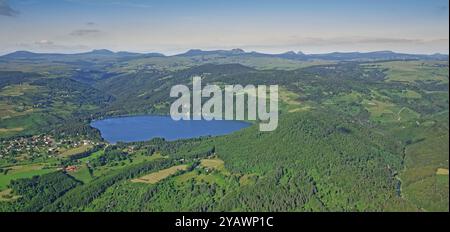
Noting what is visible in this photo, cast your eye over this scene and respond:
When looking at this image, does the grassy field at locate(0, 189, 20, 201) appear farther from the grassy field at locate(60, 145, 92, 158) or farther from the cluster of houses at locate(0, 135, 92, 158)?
the cluster of houses at locate(0, 135, 92, 158)

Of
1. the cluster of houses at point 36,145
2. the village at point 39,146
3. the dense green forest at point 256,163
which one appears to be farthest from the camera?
the cluster of houses at point 36,145

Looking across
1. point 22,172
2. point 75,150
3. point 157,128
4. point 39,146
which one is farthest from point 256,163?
point 157,128

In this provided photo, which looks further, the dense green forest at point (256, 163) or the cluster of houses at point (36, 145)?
the cluster of houses at point (36, 145)

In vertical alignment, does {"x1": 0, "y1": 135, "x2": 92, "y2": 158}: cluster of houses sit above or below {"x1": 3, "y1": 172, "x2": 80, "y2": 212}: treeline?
above

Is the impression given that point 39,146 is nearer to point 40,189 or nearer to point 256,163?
point 40,189

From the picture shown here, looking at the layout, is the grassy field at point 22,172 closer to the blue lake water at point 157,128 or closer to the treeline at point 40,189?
the treeline at point 40,189

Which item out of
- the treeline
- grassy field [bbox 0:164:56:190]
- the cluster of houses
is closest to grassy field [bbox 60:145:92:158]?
the cluster of houses

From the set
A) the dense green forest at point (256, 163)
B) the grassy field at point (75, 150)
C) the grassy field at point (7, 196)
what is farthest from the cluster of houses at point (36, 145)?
the grassy field at point (7, 196)

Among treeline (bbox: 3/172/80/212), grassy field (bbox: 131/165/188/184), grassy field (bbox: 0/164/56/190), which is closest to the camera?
treeline (bbox: 3/172/80/212)
